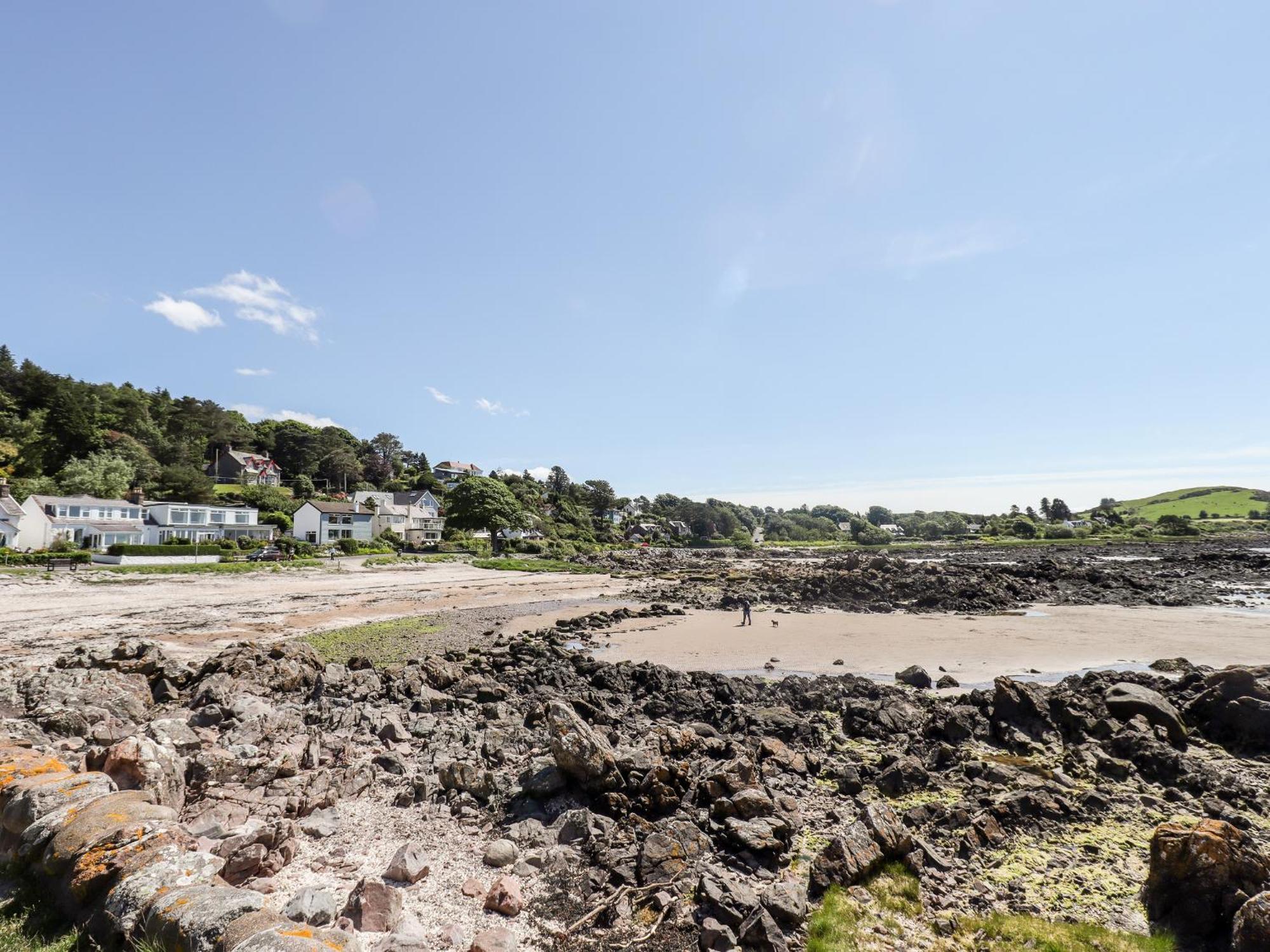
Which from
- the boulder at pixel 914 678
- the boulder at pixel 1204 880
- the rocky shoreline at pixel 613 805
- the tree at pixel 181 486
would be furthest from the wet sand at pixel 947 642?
the tree at pixel 181 486

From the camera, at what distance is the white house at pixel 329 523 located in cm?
8769

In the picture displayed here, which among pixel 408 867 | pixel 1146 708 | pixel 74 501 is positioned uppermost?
pixel 74 501

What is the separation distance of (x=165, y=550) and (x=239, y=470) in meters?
66.5

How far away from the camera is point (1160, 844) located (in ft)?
23.8

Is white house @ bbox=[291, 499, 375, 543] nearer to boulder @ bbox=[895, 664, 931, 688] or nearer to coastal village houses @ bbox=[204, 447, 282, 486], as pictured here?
coastal village houses @ bbox=[204, 447, 282, 486]

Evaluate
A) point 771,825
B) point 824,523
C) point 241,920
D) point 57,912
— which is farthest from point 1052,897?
point 824,523

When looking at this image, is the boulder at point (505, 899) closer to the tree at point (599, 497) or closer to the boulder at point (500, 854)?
the boulder at point (500, 854)

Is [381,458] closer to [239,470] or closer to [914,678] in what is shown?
[239,470]

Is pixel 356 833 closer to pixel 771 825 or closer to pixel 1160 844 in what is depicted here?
pixel 771 825

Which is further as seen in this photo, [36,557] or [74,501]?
[74,501]

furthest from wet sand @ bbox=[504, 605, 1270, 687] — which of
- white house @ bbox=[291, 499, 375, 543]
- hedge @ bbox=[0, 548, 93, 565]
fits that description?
white house @ bbox=[291, 499, 375, 543]

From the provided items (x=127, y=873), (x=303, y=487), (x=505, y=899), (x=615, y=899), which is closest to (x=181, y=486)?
(x=303, y=487)

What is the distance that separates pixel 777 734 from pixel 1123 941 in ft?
22.9

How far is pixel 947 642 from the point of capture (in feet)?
84.6
